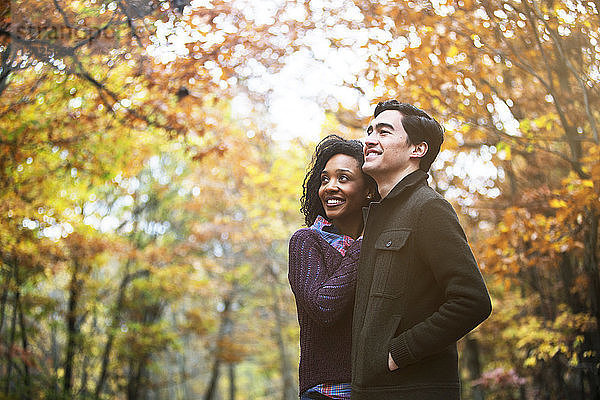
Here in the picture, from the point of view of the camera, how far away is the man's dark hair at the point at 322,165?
243cm

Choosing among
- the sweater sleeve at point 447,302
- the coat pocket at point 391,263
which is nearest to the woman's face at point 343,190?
the coat pocket at point 391,263

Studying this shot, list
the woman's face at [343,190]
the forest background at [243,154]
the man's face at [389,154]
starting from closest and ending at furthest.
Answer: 1. the man's face at [389,154]
2. the woman's face at [343,190]
3. the forest background at [243,154]

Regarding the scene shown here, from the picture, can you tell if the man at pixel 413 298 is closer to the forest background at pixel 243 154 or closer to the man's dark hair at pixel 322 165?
the man's dark hair at pixel 322 165

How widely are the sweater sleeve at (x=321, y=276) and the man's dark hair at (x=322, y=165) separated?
0.33m

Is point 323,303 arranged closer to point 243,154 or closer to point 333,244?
point 333,244

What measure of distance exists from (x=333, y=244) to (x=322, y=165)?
17.8 inches

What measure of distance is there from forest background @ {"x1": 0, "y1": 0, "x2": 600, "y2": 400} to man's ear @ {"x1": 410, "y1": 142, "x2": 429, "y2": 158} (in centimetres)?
230

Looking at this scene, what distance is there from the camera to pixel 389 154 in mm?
2104

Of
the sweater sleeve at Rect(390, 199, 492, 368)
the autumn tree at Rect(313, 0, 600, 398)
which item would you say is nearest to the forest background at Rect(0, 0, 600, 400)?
the autumn tree at Rect(313, 0, 600, 398)

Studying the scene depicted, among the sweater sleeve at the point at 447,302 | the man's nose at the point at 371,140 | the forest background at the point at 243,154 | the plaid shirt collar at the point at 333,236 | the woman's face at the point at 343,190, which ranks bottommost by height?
the sweater sleeve at the point at 447,302

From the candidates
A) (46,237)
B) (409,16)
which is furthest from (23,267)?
(409,16)

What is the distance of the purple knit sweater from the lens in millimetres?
2007

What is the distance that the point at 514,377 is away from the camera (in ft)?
23.6

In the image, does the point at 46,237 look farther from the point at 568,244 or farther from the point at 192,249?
the point at 568,244
